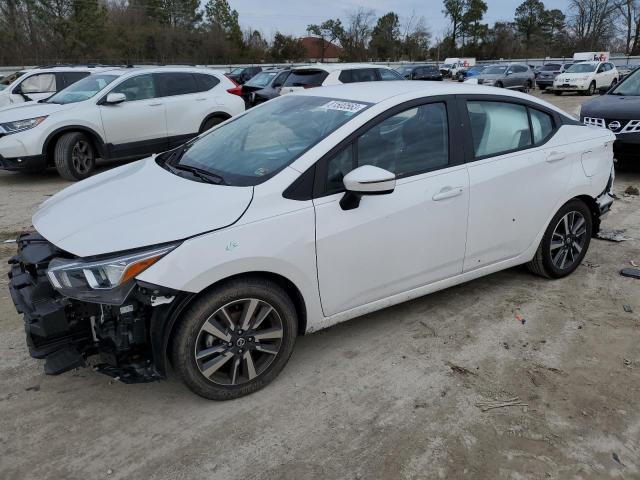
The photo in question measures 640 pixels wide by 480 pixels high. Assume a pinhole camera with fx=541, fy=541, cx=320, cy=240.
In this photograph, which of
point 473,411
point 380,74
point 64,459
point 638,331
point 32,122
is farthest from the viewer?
point 380,74

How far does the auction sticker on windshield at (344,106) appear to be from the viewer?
342 cm

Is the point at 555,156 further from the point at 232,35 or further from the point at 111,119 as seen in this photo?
the point at 232,35

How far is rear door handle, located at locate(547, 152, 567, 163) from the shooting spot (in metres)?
4.13

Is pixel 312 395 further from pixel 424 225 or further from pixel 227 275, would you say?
pixel 424 225

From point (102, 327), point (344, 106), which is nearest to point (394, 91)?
point (344, 106)

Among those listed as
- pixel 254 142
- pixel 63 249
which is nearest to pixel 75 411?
pixel 63 249

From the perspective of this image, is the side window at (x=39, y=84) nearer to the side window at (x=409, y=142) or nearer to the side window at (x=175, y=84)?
the side window at (x=175, y=84)

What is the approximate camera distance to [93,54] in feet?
149

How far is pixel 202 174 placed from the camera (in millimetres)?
3361

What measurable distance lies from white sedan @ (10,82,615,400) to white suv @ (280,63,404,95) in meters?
9.30

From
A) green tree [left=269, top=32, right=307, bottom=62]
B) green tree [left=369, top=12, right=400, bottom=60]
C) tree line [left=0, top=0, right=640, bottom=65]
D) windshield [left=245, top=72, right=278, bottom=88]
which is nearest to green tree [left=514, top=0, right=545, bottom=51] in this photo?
tree line [left=0, top=0, right=640, bottom=65]

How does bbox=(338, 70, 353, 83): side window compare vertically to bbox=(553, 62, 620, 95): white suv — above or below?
above

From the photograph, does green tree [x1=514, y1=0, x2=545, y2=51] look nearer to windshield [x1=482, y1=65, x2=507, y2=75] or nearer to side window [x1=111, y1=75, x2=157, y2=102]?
windshield [x1=482, y1=65, x2=507, y2=75]

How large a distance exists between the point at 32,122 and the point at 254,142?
240 inches
